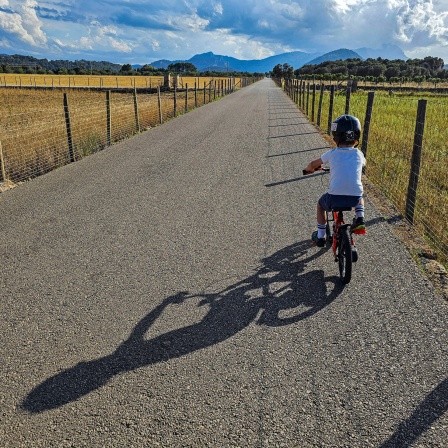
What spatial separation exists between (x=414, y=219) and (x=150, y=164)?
5.78 m

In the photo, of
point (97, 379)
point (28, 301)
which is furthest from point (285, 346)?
point (28, 301)

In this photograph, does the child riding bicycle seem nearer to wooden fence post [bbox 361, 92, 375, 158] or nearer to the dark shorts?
the dark shorts

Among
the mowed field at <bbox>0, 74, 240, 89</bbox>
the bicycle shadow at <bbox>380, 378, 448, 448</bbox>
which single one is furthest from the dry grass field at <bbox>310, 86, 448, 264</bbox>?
the mowed field at <bbox>0, 74, 240, 89</bbox>

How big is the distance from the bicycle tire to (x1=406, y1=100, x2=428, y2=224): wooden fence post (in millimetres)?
2127

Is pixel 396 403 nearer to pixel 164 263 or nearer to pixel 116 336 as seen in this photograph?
pixel 116 336

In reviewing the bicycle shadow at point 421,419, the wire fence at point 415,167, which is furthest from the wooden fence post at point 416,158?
the bicycle shadow at point 421,419

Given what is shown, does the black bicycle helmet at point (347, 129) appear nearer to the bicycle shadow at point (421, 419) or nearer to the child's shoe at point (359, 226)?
the child's shoe at point (359, 226)

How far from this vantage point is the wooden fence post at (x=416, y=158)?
5500 millimetres

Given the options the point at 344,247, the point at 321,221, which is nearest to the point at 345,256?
the point at 344,247

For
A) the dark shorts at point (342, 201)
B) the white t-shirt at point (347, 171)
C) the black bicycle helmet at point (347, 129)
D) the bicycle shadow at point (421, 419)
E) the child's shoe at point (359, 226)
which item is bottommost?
the bicycle shadow at point (421, 419)

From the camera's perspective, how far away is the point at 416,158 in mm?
5625

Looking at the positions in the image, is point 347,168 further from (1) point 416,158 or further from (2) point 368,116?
(2) point 368,116

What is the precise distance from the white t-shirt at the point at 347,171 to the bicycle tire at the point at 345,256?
0.37 m

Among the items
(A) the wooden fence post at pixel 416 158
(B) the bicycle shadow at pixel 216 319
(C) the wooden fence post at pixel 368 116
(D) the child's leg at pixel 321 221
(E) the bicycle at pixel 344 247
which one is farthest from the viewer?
(C) the wooden fence post at pixel 368 116
